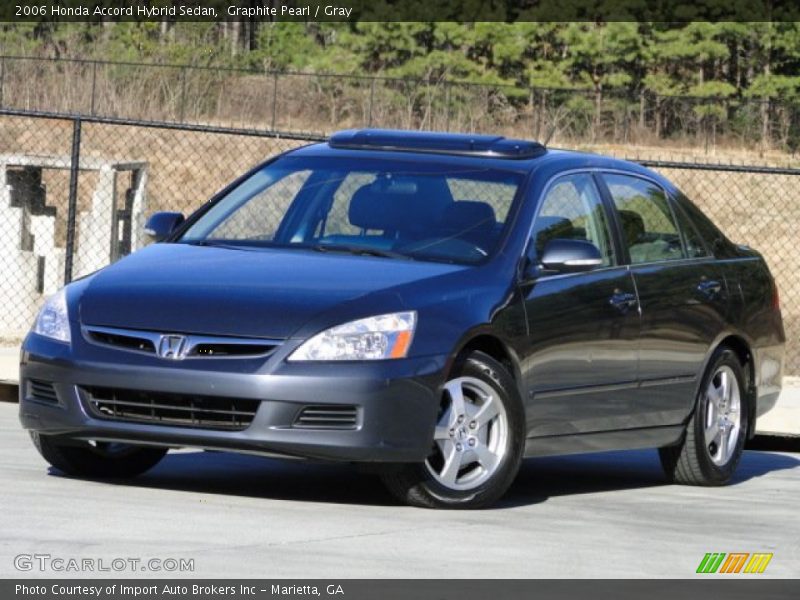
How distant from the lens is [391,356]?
842 centimetres

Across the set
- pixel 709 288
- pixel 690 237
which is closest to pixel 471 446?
pixel 709 288

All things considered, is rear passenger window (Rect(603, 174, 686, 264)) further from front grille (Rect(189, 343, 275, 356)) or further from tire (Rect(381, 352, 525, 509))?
front grille (Rect(189, 343, 275, 356))

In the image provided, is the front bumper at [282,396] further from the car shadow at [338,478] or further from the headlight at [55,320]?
the car shadow at [338,478]

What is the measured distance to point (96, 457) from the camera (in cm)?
945

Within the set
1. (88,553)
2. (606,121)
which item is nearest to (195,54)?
(606,121)

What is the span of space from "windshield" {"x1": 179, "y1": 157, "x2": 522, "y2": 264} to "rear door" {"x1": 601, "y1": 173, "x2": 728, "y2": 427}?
31.8 inches

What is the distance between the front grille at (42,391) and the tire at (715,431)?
3425mm

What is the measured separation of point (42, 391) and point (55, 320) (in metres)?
0.31

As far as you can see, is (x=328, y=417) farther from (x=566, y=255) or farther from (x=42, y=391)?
(x=566, y=255)

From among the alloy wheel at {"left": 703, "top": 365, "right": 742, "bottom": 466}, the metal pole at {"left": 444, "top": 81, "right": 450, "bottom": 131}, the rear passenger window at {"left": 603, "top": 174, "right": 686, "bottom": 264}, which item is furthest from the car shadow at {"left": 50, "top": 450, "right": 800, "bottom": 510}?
the metal pole at {"left": 444, "top": 81, "right": 450, "bottom": 131}

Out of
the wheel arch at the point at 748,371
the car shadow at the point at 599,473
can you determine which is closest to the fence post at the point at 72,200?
the car shadow at the point at 599,473

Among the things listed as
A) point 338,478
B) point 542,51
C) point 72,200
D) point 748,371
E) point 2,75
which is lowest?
point 2,75

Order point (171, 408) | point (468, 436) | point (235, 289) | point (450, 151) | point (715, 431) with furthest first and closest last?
point (715, 431) → point (450, 151) → point (468, 436) → point (235, 289) → point (171, 408)
